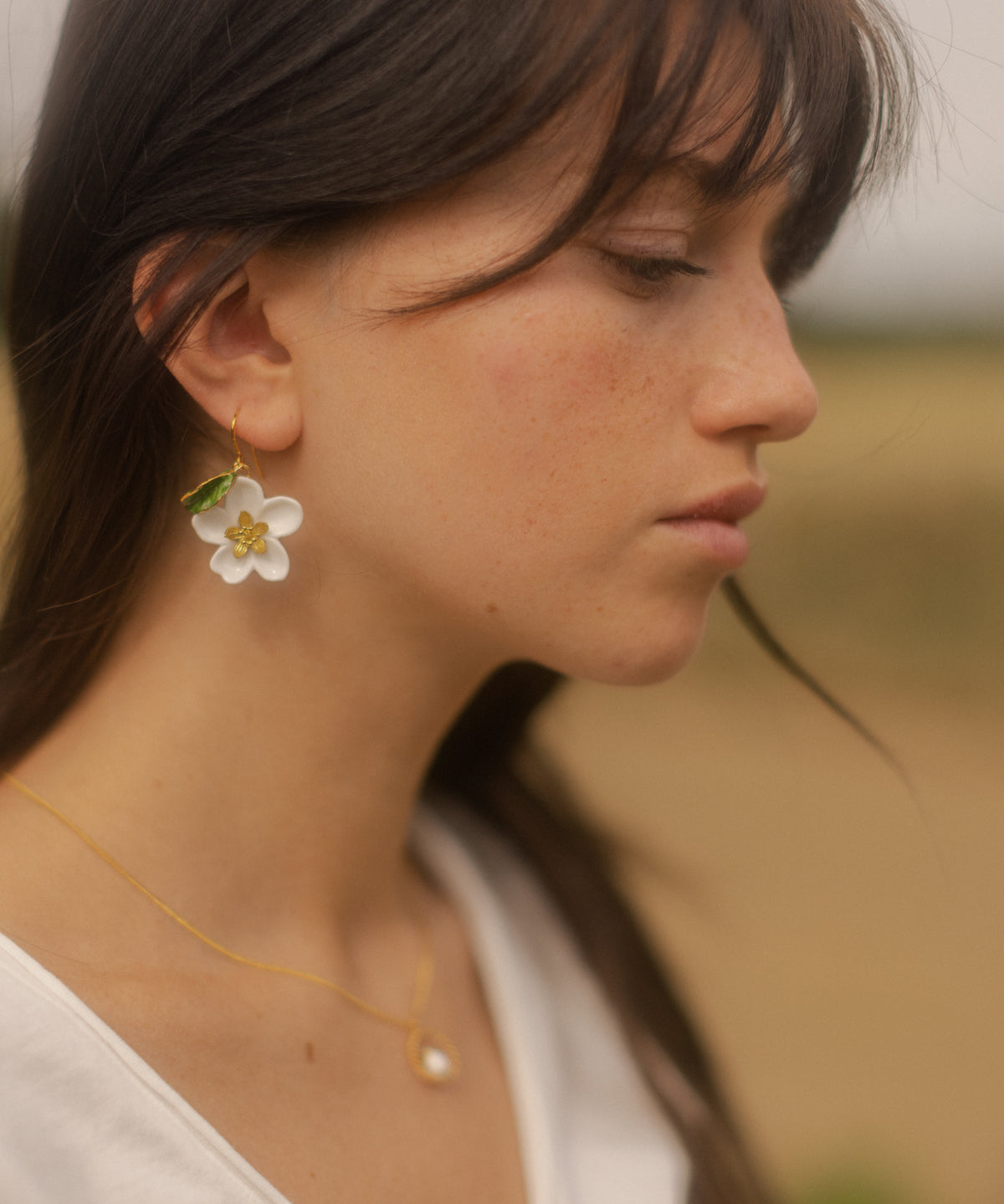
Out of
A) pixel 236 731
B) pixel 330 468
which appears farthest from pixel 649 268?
pixel 236 731

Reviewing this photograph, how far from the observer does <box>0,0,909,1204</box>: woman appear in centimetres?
66

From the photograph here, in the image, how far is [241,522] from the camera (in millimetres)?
740

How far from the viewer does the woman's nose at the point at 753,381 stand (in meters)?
0.73

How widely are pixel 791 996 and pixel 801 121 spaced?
4.89ft

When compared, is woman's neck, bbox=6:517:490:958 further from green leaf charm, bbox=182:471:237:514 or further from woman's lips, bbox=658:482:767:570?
woman's lips, bbox=658:482:767:570

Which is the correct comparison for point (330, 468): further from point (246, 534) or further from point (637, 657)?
point (637, 657)

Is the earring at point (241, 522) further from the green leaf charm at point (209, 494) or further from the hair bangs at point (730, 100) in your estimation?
the hair bangs at point (730, 100)

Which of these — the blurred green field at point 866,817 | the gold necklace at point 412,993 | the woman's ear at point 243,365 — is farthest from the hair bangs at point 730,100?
the blurred green field at point 866,817

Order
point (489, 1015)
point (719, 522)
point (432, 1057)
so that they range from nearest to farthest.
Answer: point (719, 522), point (432, 1057), point (489, 1015)

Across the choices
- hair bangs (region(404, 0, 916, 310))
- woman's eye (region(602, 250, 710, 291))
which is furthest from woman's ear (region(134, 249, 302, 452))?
woman's eye (region(602, 250, 710, 291))

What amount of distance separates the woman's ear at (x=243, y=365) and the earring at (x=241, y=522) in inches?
0.7

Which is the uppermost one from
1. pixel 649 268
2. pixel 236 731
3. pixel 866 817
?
pixel 649 268

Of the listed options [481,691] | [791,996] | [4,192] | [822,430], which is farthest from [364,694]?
[791,996]

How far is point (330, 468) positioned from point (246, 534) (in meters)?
0.07
